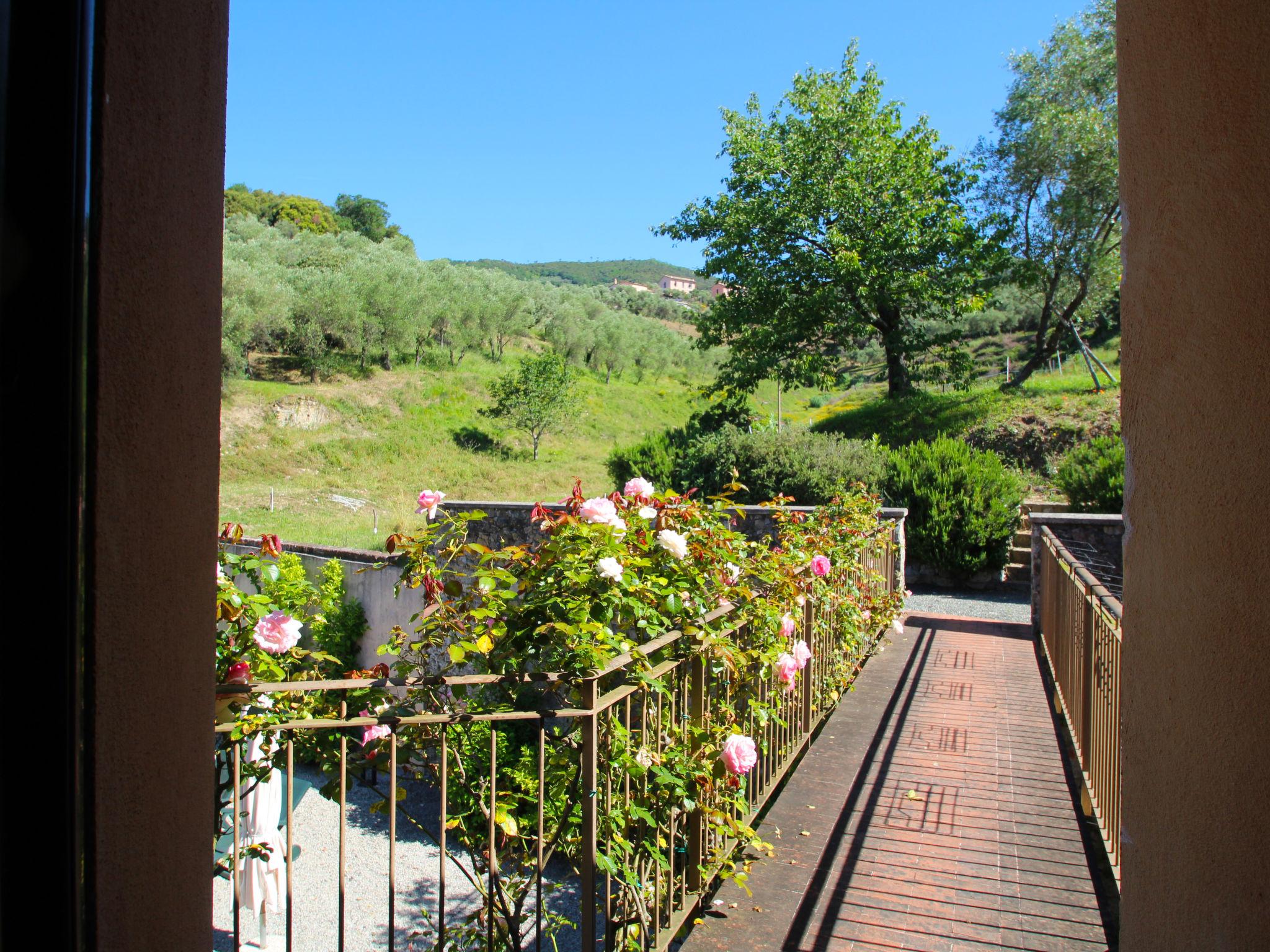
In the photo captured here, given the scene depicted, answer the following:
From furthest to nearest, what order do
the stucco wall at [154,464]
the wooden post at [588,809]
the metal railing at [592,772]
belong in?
the wooden post at [588,809] → the metal railing at [592,772] → the stucco wall at [154,464]

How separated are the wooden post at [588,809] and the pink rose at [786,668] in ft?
4.23

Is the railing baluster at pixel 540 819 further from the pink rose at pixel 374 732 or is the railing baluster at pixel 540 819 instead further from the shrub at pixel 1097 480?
A: the shrub at pixel 1097 480

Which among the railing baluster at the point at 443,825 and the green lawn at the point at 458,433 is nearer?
the railing baluster at the point at 443,825

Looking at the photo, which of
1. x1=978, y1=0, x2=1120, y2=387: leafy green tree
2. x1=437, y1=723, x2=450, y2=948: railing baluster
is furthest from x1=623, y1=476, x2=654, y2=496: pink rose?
x1=978, y1=0, x2=1120, y2=387: leafy green tree

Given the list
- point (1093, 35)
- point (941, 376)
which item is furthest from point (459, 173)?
point (1093, 35)

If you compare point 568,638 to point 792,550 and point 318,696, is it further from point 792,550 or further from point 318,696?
point 792,550

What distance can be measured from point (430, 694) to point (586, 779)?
45cm

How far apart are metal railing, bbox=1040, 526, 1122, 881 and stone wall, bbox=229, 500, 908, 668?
17.8 feet

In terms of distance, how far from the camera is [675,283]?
10462cm

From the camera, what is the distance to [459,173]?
6.62m

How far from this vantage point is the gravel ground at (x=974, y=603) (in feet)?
31.7

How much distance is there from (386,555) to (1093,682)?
8.96m

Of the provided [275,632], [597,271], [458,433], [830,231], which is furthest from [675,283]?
[275,632]

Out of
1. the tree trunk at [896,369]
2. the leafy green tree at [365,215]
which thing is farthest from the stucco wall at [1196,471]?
the leafy green tree at [365,215]
